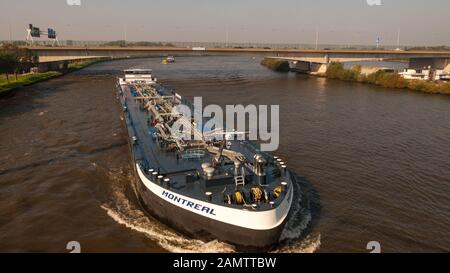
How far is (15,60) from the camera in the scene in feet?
212

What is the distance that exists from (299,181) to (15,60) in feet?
210

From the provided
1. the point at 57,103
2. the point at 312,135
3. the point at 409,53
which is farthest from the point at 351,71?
the point at 57,103

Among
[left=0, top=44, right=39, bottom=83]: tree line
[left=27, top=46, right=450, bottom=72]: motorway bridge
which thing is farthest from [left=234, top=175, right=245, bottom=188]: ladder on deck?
[left=27, top=46, right=450, bottom=72]: motorway bridge

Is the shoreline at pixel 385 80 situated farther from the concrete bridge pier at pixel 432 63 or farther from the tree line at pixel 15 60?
the tree line at pixel 15 60

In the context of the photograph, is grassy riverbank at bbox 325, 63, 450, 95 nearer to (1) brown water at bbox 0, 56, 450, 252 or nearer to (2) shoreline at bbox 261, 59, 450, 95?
(2) shoreline at bbox 261, 59, 450, 95

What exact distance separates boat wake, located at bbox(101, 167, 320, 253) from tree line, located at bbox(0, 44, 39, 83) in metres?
54.4

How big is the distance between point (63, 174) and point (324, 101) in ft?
136

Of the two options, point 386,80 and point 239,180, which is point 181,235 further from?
point 386,80

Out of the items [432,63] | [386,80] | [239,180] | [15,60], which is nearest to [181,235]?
[239,180]

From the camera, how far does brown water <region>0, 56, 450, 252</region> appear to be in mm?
16359

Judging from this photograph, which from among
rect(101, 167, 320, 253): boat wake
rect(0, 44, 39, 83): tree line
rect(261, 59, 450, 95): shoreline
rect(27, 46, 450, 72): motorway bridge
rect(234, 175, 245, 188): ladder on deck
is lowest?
rect(101, 167, 320, 253): boat wake

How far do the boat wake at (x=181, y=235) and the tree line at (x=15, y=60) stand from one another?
54428 millimetres

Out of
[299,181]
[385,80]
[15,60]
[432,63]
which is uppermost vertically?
[432,63]

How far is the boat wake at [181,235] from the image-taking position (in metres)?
14.8
